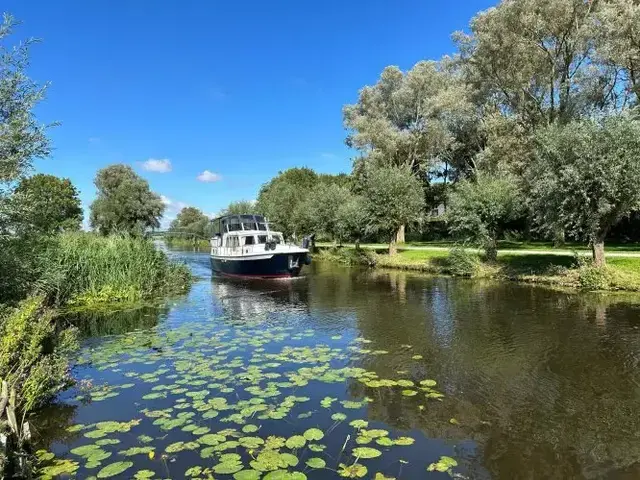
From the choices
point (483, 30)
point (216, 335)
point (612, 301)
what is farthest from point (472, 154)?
point (216, 335)

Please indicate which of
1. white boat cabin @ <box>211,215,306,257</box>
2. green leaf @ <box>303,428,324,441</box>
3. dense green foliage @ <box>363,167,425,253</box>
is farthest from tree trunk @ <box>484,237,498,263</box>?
green leaf @ <box>303,428,324,441</box>

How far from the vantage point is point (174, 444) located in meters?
6.39

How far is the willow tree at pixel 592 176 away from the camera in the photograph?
18.9m

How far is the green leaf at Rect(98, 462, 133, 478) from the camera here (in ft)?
18.5

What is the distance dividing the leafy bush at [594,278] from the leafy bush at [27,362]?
20031mm

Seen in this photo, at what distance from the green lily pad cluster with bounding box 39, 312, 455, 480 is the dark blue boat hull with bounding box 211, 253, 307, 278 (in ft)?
52.9

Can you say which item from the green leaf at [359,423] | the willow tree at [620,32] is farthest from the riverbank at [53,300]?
the willow tree at [620,32]

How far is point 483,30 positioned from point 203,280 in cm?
2484

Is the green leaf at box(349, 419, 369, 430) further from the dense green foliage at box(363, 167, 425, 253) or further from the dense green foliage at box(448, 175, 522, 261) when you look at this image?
the dense green foliage at box(363, 167, 425, 253)

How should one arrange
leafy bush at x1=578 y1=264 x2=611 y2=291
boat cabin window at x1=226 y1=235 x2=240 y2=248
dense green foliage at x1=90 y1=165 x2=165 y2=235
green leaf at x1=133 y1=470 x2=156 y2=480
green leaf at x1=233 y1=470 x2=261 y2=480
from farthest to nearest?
dense green foliage at x1=90 y1=165 x2=165 y2=235 < boat cabin window at x1=226 y1=235 x2=240 y2=248 < leafy bush at x1=578 y1=264 x2=611 y2=291 < green leaf at x1=133 y1=470 x2=156 y2=480 < green leaf at x1=233 y1=470 x2=261 y2=480

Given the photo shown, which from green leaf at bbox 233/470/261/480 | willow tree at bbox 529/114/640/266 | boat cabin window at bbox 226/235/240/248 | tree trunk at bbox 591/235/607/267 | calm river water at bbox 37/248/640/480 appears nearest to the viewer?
green leaf at bbox 233/470/261/480

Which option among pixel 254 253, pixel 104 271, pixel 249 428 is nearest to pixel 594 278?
pixel 254 253

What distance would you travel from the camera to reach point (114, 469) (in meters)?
5.74

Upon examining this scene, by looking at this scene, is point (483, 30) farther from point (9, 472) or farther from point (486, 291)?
point (9, 472)
